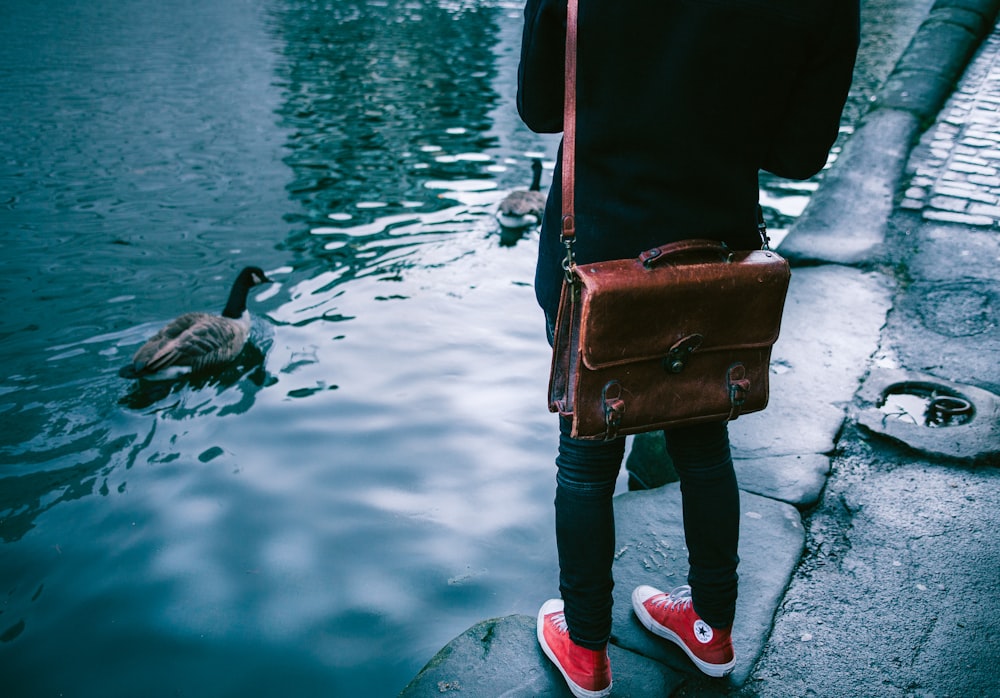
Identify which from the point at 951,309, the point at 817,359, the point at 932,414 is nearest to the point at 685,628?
the point at 932,414

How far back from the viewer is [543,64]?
1.83 meters

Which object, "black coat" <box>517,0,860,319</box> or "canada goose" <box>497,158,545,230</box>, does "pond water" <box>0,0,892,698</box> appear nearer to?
"canada goose" <box>497,158,545,230</box>

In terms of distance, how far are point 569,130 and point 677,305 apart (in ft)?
1.75

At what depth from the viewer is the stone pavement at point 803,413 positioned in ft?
8.32

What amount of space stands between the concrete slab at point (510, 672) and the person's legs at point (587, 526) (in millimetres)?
320

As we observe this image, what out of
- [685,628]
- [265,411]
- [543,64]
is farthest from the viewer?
[265,411]

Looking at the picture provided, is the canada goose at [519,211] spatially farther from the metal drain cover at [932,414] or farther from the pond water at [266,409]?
the metal drain cover at [932,414]

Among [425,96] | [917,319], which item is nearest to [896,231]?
[917,319]

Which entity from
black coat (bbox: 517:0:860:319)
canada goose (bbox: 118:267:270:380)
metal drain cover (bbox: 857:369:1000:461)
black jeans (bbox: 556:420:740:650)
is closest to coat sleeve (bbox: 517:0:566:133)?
black coat (bbox: 517:0:860:319)

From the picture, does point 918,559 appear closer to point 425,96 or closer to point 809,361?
point 809,361

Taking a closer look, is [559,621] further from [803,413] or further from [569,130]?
[803,413]

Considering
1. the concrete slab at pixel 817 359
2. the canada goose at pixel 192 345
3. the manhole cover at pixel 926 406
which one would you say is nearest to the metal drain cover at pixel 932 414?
the manhole cover at pixel 926 406

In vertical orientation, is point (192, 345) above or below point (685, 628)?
below

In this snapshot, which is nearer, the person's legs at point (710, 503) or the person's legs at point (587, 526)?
the person's legs at point (587, 526)
